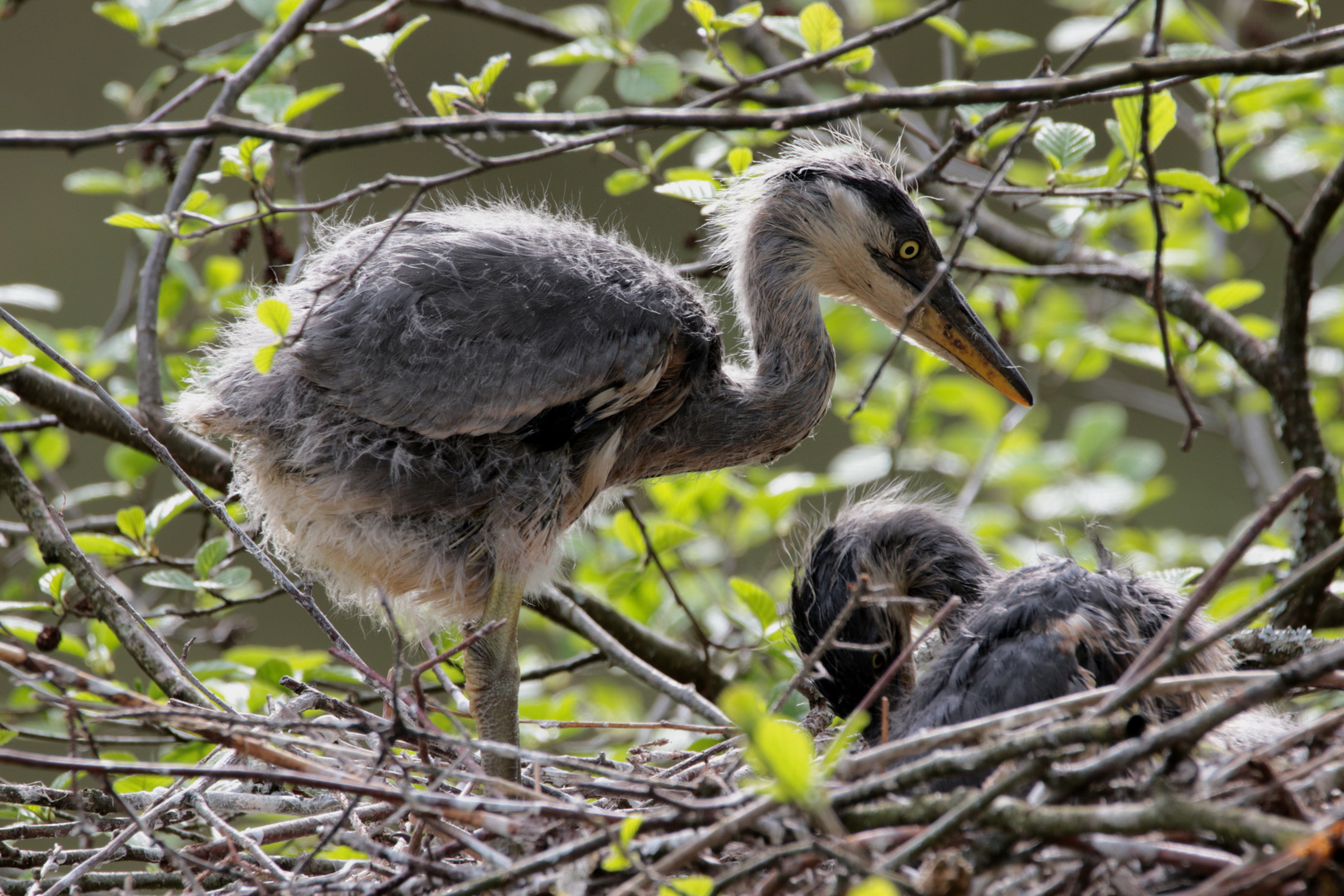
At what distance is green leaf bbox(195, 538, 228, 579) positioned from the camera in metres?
2.24

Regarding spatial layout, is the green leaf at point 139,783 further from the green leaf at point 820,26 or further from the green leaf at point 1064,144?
the green leaf at point 1064,144

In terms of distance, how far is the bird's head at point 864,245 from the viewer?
95.0 inches

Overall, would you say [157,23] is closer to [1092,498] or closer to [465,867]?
[465,867]

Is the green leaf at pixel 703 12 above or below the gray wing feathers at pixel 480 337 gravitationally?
above

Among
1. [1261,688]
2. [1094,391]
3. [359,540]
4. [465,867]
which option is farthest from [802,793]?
[1094,391]

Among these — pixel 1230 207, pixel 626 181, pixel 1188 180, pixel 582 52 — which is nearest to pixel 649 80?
pixel 582 52

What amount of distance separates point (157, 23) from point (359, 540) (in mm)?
1194

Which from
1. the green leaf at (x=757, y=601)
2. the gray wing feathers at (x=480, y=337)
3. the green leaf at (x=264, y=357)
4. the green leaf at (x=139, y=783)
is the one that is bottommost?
the green leaf at (x=139, y=783)

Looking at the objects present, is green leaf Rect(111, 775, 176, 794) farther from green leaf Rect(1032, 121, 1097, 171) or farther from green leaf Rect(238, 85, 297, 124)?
green leaf Rect(1032, 121, 1097, 171)

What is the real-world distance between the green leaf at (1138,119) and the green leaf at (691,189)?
77 centimetres

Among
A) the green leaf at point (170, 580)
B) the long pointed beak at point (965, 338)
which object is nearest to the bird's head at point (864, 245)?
the long pointed beak at point (965, 338)

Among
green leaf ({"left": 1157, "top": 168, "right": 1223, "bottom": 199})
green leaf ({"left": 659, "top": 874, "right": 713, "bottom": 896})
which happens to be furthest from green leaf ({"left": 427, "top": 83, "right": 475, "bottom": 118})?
green leaf ({"left": 659, "top": 874, "right": 713, "bottom": 896})

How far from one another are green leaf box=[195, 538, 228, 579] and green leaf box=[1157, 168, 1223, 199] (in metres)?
1.87

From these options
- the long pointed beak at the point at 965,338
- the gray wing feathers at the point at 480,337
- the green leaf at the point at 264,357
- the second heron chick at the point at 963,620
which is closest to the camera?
the green leaf at the point at 264,357
